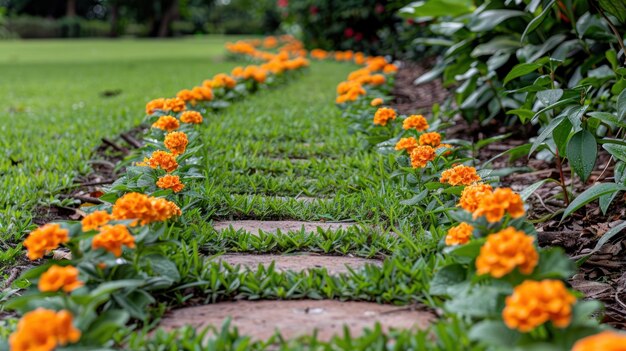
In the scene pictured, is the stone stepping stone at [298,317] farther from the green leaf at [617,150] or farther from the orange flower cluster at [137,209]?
the green leaf at [617,150]

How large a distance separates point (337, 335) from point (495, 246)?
1.36 feet

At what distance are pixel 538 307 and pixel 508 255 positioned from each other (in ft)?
0.62

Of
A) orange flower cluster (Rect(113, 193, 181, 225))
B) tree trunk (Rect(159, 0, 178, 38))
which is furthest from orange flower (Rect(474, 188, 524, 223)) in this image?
tree trunk (Rect(159, 0, 178, 38))

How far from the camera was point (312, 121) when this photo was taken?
440cm

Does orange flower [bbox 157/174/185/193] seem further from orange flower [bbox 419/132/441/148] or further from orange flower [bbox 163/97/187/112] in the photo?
orange flower [bbox 163/97/187/112]

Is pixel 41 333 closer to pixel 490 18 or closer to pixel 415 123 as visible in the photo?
pixel 415 123

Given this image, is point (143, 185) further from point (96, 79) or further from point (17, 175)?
point (96, 79)

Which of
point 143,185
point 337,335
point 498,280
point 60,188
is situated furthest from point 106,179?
point 498,280

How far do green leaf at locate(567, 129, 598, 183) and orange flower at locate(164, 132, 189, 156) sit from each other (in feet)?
4.83

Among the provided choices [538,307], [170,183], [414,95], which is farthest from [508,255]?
[414,95]

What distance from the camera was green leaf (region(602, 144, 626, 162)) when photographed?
2.14 metres

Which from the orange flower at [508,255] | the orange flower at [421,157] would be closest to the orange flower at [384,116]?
the orange flower at [421,157]

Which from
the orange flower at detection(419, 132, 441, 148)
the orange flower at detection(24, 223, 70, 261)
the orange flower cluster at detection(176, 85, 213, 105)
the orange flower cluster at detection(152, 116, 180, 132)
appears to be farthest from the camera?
the orange flower cluster at detection(176, 85, 213, 105)

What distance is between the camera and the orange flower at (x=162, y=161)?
232cm
